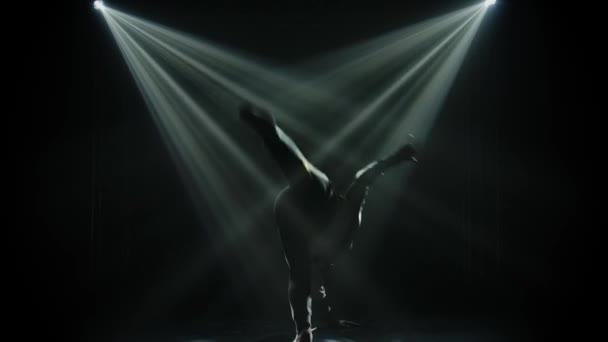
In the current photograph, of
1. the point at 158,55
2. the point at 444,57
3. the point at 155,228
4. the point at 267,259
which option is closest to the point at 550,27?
the point at 444,57

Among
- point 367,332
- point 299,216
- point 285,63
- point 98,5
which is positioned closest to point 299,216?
point 299,216

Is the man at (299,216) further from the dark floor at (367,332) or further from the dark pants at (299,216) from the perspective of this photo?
the dark floor at (367,332)

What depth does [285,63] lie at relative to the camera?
4195 mm

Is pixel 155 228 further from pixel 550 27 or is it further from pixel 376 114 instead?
pixel 550 27

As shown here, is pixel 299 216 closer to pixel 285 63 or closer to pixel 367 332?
pixel 367 332

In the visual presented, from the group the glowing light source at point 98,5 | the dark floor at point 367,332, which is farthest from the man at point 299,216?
the glowing light source at point 98,5

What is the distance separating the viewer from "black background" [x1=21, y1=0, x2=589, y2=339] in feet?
13.1

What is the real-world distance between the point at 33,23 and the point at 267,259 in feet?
10.3

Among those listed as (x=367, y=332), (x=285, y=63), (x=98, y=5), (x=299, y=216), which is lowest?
(x=367, y=332)

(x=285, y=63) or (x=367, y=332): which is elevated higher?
(x=285, y=63)

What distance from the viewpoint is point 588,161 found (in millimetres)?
4051

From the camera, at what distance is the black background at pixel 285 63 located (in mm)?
3979

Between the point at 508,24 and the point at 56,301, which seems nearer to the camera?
the point at 56,301

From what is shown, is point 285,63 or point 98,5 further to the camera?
point 285,63
